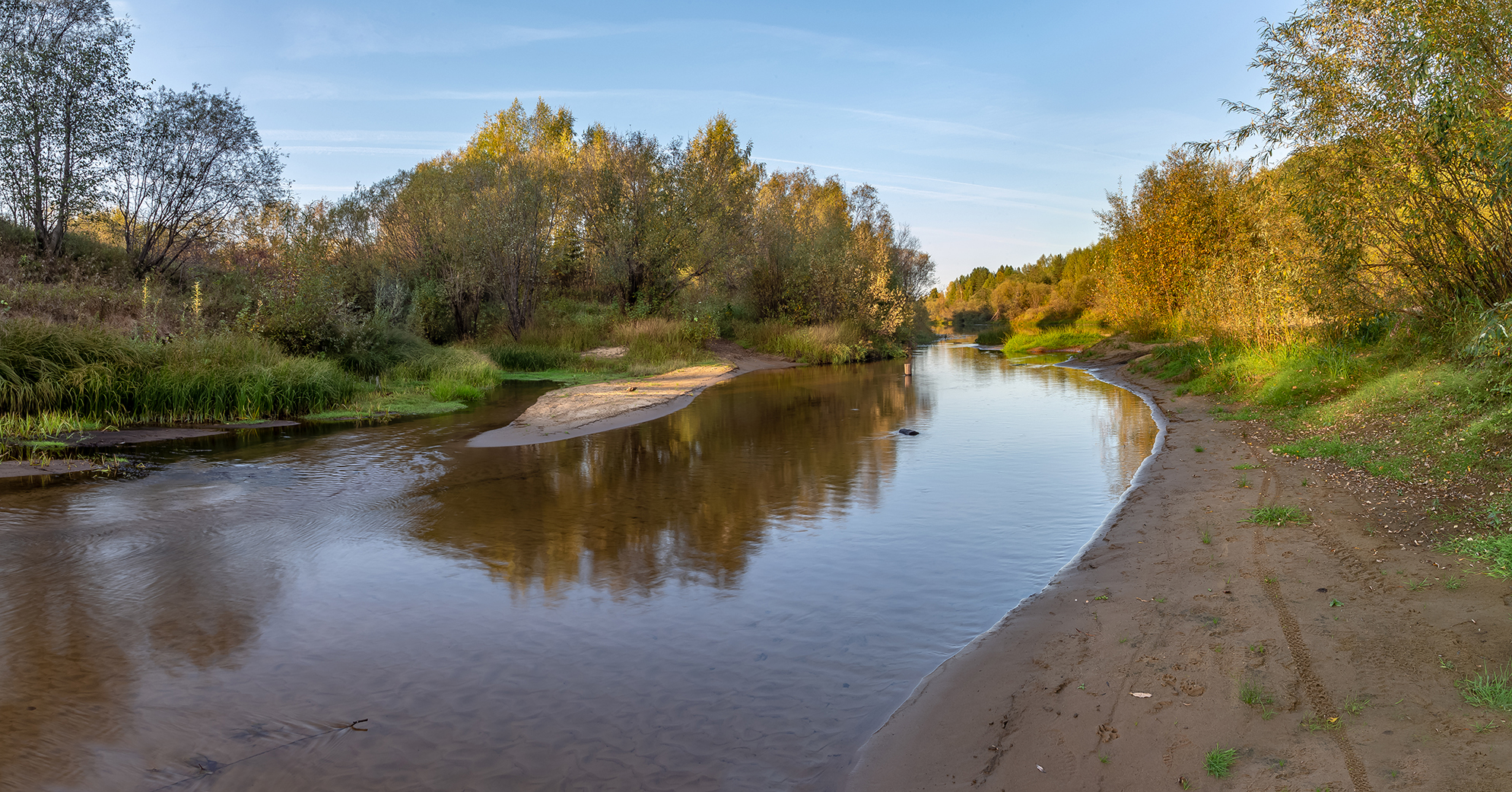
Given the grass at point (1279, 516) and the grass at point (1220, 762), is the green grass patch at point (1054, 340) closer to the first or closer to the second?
the grass at point (1279, 516)

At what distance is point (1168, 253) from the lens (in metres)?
29.8

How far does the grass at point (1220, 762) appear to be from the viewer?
131 inches

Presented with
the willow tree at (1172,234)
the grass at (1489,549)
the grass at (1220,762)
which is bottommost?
the grass at (1220,762)

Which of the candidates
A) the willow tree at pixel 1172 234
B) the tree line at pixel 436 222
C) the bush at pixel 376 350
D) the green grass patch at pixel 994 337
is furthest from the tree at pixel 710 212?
the green grass patch at pixel 994 337

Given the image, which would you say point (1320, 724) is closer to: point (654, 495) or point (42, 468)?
point (654, 495)

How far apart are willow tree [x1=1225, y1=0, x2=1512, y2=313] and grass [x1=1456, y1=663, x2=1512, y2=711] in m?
5.59

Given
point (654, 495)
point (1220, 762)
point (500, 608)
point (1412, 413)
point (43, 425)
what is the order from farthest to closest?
point (43, 425), point (654, 495), point (1412, 413), point (500, 608), point (1220, 762)

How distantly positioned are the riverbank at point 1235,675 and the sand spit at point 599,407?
1048 centimetres

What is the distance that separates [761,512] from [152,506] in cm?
698

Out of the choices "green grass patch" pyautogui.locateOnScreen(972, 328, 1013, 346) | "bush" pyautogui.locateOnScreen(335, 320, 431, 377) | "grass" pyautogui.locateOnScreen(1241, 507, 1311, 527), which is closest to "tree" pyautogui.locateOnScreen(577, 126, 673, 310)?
"bush" pyautogui.locateOnScreen(335, 320, 431, 377)

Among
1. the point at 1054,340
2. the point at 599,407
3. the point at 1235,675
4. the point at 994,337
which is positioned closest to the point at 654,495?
the point at 1235,675

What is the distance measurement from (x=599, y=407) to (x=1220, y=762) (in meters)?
15.7

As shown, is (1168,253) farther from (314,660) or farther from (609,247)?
(314,660)

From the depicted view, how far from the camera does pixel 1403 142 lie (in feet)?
33.9
